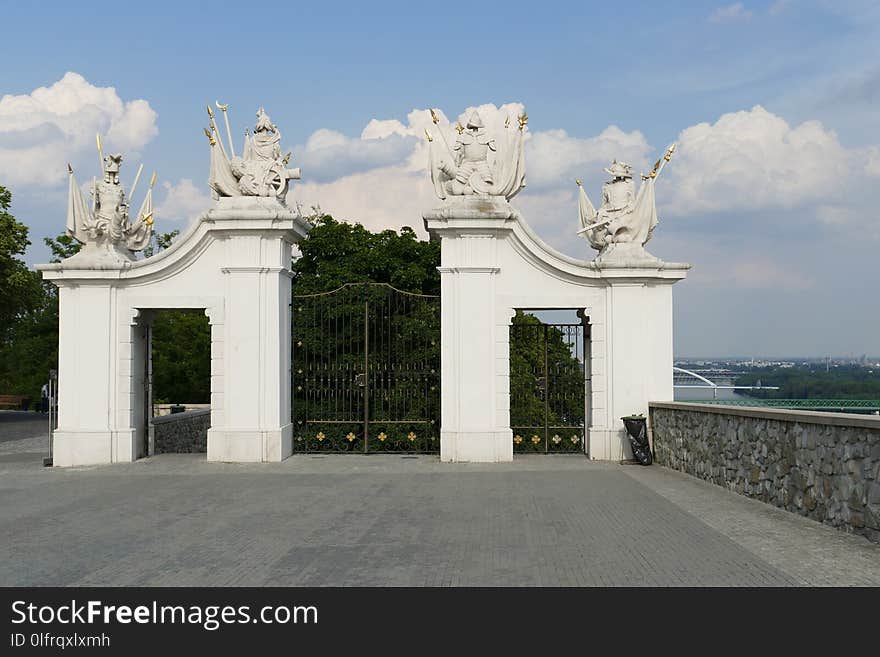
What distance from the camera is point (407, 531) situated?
30.1 ft

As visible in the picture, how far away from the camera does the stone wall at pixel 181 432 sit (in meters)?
20.6

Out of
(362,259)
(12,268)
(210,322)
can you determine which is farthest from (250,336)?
(12,268)

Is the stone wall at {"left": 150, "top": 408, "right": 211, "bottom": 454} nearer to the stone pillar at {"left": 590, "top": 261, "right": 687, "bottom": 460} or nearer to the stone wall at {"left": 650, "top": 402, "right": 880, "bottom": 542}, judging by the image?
the stone pillar at {"left": 590, "top": 261, "right": 687, "bottom": 460}

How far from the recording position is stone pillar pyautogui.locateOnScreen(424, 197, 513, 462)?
1545 cm

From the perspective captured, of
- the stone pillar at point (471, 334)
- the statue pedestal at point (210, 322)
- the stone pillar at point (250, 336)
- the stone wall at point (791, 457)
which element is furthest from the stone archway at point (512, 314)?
the statue pedestal at point (210, 322)

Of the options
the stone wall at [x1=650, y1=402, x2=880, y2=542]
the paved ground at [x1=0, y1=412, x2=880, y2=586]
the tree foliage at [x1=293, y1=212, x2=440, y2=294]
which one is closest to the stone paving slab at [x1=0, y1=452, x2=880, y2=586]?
the paved ground at [x1=0, y1=412, x2=880, y2=586]

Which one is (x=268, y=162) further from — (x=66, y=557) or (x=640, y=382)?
(x=66, y=557)

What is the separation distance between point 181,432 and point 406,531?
1454cm

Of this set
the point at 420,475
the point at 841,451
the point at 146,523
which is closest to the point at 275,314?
the point at 420,475

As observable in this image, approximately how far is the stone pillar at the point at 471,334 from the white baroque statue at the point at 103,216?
5599 mm

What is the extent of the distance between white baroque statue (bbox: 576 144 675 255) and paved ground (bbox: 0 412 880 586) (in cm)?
424

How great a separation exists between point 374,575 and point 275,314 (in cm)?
903

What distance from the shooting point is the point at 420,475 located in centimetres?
1396

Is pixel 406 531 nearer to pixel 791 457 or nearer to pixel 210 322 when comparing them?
pixel 791 457
